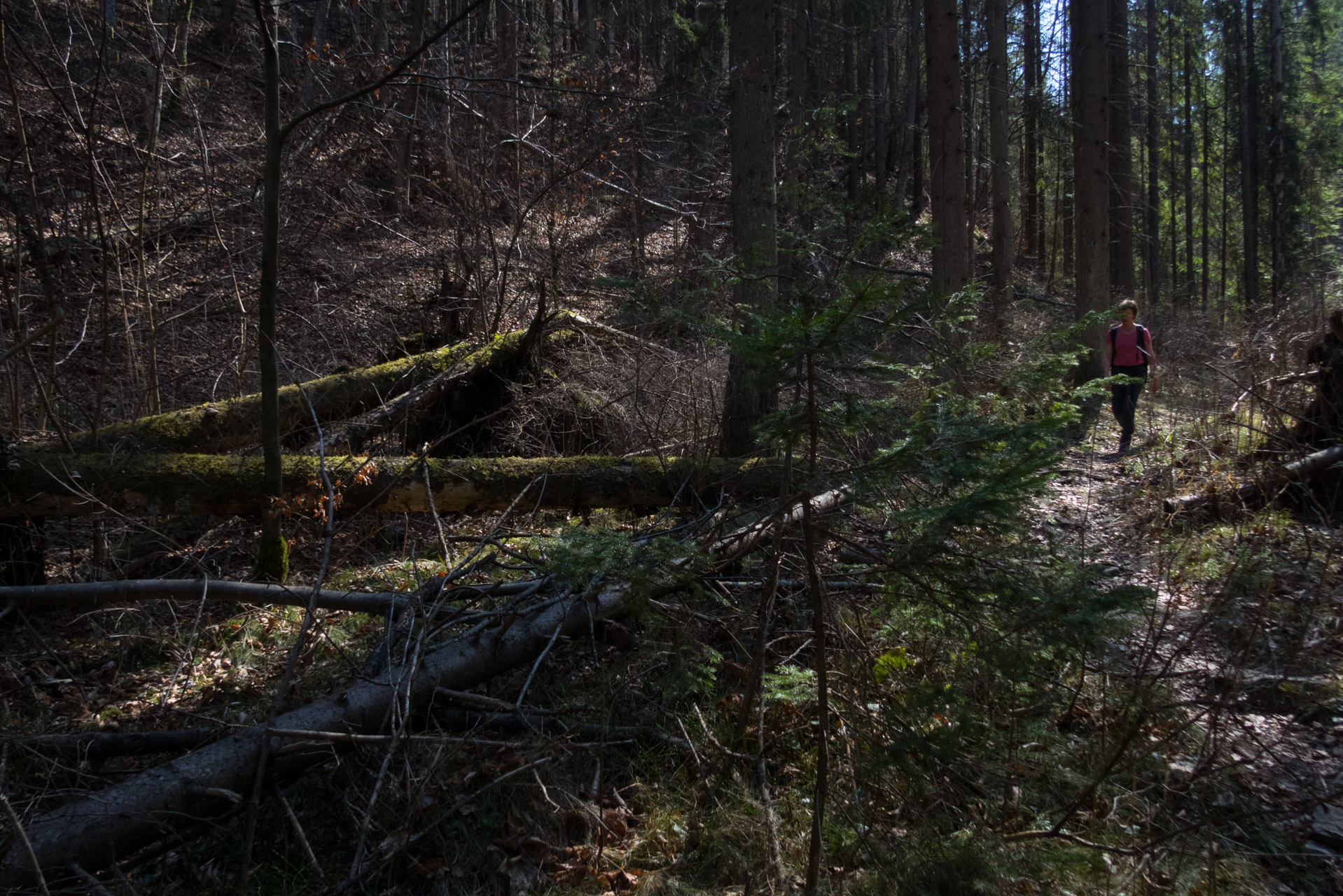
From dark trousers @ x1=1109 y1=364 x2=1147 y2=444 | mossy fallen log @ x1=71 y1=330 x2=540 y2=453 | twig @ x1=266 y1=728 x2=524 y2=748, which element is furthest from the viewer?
dark trousers @ x1=1109 y1=364 x2=1147 y2=444

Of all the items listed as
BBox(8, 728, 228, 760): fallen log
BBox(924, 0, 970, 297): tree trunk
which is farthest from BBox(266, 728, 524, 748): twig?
BBox(924, 0, 970, 297): tree trunk

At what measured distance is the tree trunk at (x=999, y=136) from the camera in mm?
14203

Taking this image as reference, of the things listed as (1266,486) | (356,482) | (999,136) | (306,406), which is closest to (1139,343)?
(1266,486)

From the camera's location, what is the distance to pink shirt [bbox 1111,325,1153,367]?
816 centimetres

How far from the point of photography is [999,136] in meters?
14.8

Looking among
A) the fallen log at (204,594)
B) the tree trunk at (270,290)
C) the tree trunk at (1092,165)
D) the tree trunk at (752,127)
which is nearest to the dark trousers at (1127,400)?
the tree trunk at (1092,165)

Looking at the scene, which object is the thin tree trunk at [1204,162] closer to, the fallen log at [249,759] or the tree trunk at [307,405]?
the tree trunk at [307,405]

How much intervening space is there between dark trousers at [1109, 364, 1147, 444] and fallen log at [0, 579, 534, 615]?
268 inches

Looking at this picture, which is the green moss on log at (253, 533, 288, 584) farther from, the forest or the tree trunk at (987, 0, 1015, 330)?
the tree trunk at (987, 0, 1015, 330)

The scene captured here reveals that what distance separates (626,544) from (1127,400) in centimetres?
730

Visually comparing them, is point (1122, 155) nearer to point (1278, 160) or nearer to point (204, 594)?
point (1278, 160)

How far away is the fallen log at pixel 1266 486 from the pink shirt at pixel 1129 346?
2732 millimetres

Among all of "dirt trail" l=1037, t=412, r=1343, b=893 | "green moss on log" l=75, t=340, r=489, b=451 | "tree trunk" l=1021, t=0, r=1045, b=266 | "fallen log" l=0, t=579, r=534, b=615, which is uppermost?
"tree trunk" l=1021, t=0, r=1045, b=266

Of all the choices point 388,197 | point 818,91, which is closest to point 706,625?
point 388,197
